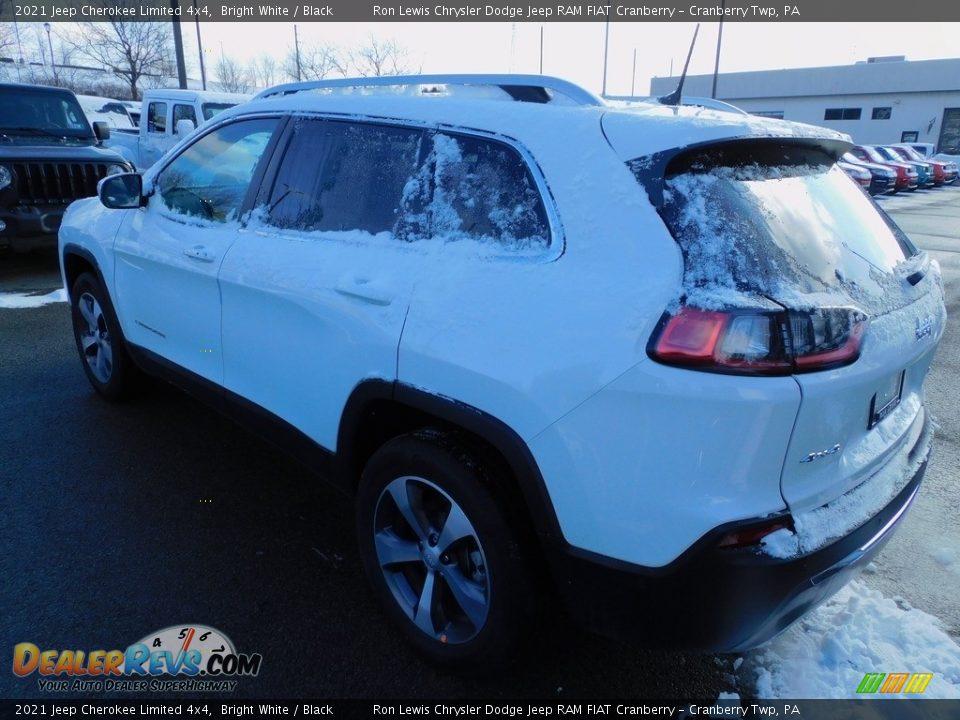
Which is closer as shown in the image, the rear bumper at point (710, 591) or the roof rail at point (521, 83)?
the rear bumper at point (710, 591)

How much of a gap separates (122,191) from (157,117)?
11.1 m

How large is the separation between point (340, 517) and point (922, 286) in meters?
2.52

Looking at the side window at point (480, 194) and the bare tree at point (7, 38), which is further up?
the bare tree at point (7, 38)

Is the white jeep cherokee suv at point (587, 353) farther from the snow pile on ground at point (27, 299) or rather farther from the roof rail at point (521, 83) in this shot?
the snow pile on ground at point (27, 299)

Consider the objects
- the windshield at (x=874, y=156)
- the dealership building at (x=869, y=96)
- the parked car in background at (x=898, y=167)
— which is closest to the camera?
the parked car in background at (x=898, y=167)

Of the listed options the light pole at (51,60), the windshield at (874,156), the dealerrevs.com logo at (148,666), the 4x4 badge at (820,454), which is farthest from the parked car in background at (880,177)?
the light pole at (51,60)

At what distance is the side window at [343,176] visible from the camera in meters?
2.47

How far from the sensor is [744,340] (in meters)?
1.66

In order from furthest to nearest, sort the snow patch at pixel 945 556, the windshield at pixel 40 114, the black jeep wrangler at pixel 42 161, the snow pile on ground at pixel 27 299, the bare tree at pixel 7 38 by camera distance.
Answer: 1. the bare tree at pixel 7 38
2. the windshield at pixel 40 114
3. the black jeep wrangler at pixel 42 161
4. the snow pile on ground at pixel 27 299
5. the snow patch at pixel 945 556

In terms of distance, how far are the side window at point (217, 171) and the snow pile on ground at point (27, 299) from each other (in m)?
3.86

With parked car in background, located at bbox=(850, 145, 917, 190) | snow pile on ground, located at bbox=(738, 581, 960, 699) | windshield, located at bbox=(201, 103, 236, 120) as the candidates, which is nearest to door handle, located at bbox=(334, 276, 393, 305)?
snow pile on ground, located at bbox=(738, 581, 960, 699)

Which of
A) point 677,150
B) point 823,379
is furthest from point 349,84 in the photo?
point 823,379

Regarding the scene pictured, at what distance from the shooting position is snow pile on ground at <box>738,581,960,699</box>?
227cm

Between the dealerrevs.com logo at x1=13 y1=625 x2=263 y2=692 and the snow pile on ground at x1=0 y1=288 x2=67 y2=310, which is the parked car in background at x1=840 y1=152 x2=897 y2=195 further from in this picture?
the dealerrevs.com logo at x1=13 y1=625 x2=263 y2=692
